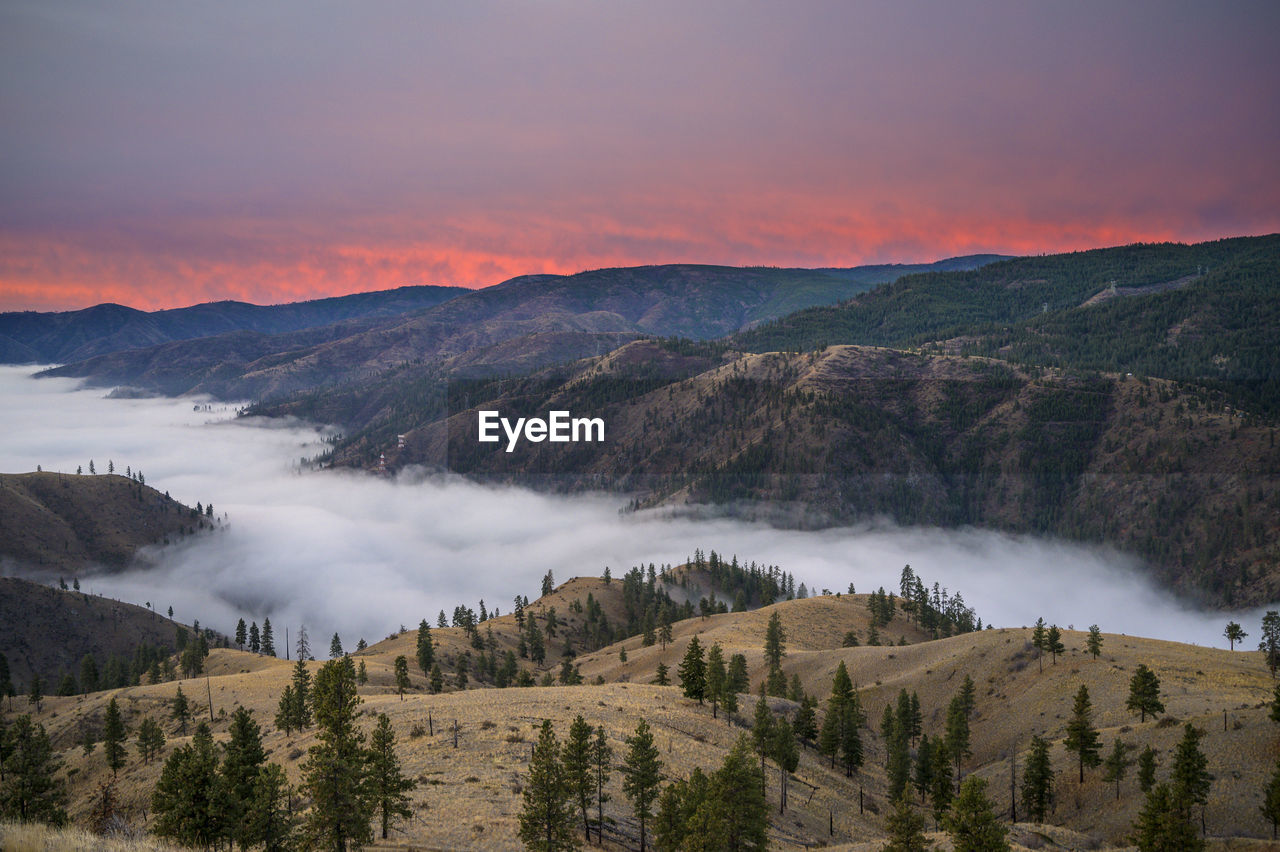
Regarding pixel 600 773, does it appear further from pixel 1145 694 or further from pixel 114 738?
pixel 1145 694

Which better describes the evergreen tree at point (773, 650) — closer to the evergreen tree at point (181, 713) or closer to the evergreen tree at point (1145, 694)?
the evergreen tree at point (1145, 694)

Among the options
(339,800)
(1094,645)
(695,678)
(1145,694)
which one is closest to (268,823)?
(339,800)

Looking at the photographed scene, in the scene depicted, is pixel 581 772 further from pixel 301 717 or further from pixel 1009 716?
pixel 1009 716

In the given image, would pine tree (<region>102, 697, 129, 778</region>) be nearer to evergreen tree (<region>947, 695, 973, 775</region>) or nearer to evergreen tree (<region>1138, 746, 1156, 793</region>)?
evergreen tree (<region>947, 695, 973, 775</region>)

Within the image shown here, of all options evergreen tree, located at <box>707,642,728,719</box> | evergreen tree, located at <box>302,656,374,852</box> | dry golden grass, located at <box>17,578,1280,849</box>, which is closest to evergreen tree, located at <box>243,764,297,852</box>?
evergreen tree, located at <box>302,656,374,852</box>

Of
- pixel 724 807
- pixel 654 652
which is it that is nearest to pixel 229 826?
pixel 724 807
